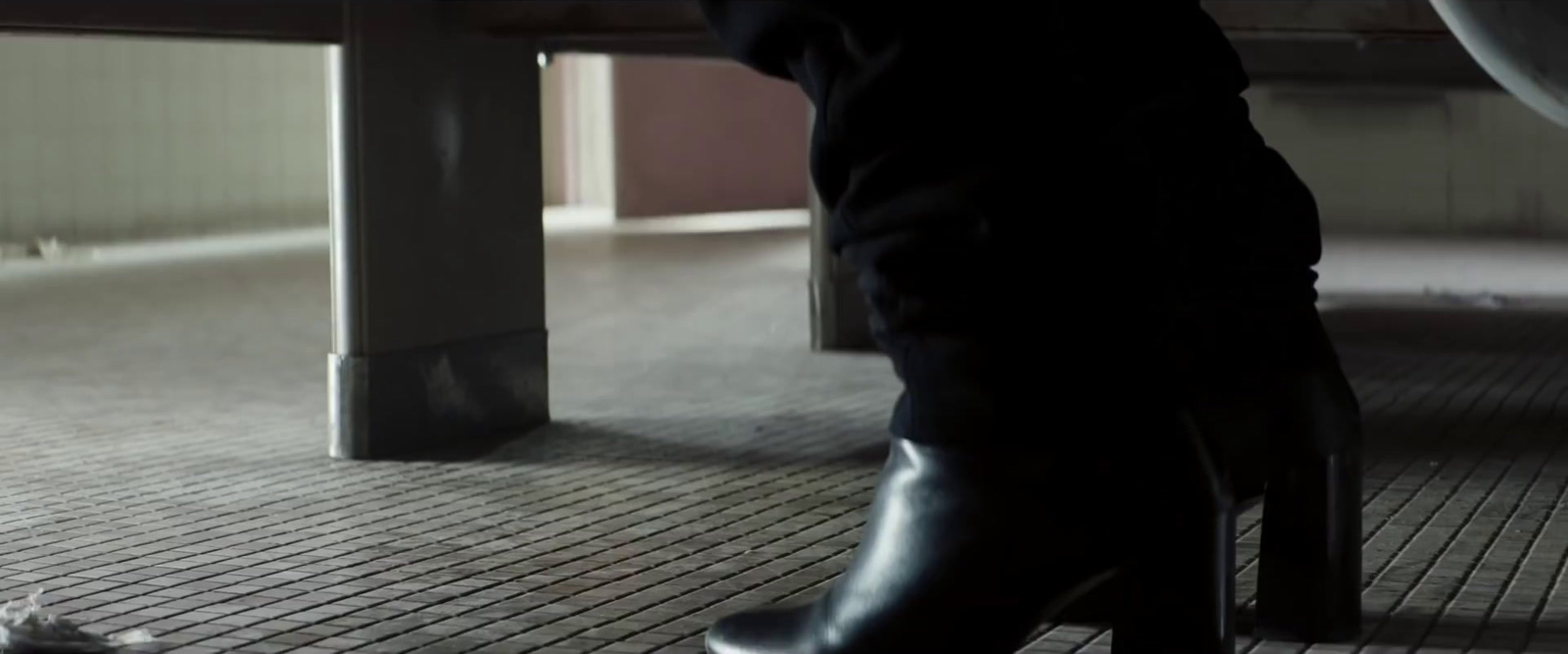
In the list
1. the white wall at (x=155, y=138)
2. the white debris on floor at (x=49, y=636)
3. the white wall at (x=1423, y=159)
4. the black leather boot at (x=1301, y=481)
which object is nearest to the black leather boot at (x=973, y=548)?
the black leather boot at (x=1301, y=481)

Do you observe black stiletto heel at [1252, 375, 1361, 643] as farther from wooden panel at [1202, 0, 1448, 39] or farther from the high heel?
wooden panel at [1202, 0, 1448, 39]

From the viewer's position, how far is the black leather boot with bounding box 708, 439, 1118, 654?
1.71 m

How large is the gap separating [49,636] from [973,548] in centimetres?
127

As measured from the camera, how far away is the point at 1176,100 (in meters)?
2.01

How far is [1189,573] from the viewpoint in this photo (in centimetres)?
177

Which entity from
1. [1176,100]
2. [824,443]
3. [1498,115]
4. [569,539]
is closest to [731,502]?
[569,539]

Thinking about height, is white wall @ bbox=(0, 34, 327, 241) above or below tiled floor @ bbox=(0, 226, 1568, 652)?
above

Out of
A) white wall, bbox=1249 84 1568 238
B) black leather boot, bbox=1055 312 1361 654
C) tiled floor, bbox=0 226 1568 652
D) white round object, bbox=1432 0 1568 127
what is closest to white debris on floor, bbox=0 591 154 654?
tiled floor, bbox=0 226 1568 652

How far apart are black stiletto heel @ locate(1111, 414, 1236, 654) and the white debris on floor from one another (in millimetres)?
1275

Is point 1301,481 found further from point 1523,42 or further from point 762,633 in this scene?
point 762,633

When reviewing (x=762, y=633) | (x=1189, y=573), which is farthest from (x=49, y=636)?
(x=1189, y=573)

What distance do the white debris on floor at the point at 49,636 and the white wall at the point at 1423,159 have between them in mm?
11180

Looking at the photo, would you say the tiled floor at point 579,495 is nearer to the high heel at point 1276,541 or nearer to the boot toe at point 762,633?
the high heel at point 1276,541

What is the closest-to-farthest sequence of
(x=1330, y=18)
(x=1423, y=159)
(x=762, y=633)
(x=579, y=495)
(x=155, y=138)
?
1. (x=762, y=633)
2. (x=579, y=495)
3. (x=1330, y=18)
4. (x=155, y=138)
5. (x=1423, y=159)
